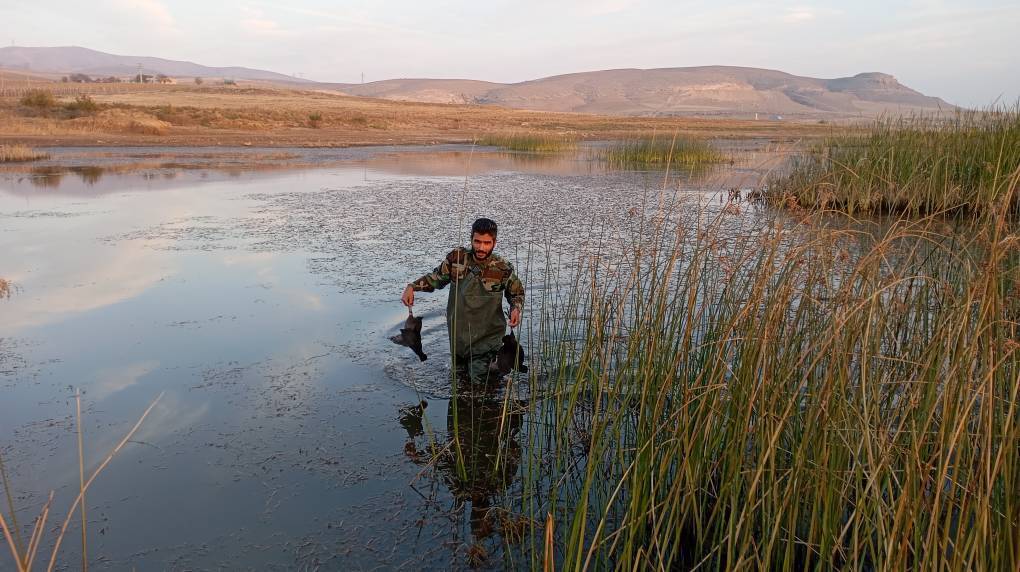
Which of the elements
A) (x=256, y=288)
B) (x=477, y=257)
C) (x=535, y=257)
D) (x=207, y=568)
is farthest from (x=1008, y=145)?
(x=207, y=568)

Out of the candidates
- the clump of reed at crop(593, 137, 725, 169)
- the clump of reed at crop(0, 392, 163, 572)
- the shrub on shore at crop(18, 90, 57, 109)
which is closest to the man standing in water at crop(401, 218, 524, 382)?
the clump of reed at crop(0, 392, 163, 572)

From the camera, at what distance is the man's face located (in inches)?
162

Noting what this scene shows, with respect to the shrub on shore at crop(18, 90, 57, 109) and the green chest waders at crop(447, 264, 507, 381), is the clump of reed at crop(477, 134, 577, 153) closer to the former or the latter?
the shrub on shore at crop(18, 90, 57, 109)

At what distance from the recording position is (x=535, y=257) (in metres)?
7.30

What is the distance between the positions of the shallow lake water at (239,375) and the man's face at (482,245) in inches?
12.0

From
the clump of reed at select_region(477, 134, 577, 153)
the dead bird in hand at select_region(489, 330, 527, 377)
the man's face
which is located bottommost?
the dead bird in hand at select_region(489, 330, 527, 377)

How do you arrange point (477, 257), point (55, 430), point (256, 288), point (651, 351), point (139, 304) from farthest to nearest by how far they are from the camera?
point (256, 288) < point (139, 304) < point (477, 257) < point (55, 430) < point (651, 351)

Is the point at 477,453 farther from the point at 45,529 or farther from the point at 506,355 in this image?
the point at 45,529

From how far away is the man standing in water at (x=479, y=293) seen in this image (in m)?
4.14

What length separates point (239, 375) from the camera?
438 centimetres

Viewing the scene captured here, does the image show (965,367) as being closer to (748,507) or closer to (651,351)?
(748,507)

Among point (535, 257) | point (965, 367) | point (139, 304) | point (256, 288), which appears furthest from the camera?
point (535, 257)

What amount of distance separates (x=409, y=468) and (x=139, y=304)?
3579 mm

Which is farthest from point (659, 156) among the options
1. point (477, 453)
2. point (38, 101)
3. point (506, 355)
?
point (38, 101)
